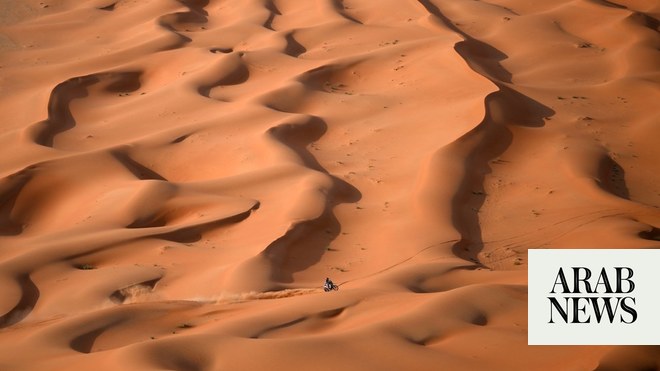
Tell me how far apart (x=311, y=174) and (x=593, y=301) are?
2159 mm

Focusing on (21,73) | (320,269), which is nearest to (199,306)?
(320,269)

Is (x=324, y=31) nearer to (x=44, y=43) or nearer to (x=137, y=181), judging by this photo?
(x=44, y=43)

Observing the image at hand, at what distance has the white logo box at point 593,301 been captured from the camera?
3117 millimetres

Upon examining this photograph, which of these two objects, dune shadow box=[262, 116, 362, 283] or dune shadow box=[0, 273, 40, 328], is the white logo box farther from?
dune shadow box=[0, 273, 40, 328]

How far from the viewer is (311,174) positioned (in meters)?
5.15

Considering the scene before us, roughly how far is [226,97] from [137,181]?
1.48 meters

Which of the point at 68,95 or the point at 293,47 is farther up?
the point at 293,47

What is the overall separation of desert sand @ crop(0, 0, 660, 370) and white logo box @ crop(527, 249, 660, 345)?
0.21 ft

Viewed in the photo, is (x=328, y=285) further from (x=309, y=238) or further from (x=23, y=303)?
(x=23, y=303)

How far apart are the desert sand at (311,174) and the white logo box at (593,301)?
64mm

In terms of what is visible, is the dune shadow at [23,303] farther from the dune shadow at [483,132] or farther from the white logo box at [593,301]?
the white logo box at [593,301]

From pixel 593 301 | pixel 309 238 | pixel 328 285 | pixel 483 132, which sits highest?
pixel 593 301

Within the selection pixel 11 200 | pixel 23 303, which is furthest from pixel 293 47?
pixel 23 303

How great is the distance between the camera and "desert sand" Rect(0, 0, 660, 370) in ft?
10.7
